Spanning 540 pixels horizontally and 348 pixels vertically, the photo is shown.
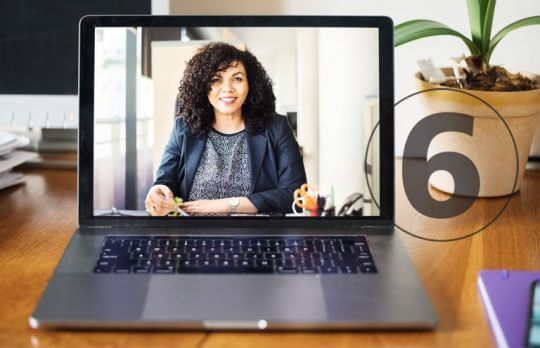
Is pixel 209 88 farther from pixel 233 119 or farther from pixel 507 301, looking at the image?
pixel 507 301

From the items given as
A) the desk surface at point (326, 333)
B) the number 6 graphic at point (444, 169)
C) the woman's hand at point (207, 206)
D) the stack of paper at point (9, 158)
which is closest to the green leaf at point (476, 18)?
the number 6 graphic at point (444, 169)

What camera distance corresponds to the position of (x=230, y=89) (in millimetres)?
841

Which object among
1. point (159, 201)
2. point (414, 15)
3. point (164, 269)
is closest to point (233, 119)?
point (159, 201)

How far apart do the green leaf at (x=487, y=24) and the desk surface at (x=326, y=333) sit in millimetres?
227

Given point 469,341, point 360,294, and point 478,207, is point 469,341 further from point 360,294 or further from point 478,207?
point 478,207

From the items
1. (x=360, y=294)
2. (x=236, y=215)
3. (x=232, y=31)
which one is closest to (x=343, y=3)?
(x=232, y=31)

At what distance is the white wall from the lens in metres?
1.15

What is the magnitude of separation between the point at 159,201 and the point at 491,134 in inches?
18.5

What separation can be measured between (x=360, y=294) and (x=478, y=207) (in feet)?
1.31

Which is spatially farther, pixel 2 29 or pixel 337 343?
pixel 2 29

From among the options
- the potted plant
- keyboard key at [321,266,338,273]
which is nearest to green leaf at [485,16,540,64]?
the potted plant

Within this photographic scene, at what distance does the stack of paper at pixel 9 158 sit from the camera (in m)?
1.03

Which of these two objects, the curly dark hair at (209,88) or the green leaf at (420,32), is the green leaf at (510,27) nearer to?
the green leaf at (420,32)

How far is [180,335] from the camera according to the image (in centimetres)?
58
